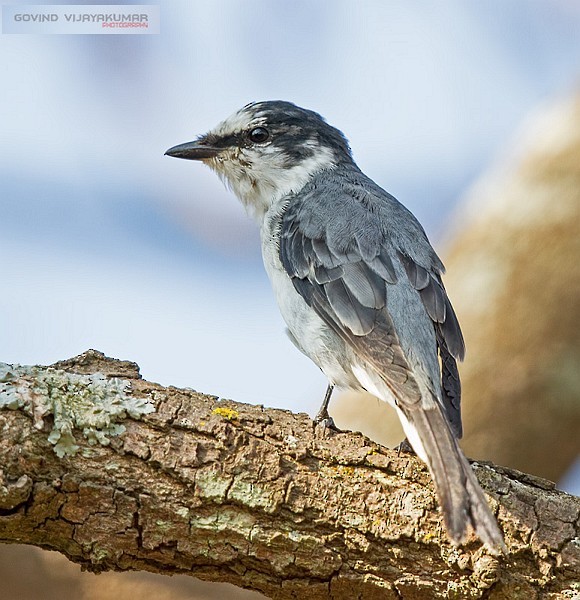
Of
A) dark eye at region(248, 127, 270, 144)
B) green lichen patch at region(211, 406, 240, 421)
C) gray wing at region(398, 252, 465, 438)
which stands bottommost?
green lichen patch at region(211, 406, 240, 421)

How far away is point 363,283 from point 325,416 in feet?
2.18

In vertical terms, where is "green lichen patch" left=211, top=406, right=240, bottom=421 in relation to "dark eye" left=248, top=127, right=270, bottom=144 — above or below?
below

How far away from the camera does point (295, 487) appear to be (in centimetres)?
353

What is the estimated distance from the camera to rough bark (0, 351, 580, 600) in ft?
10.9

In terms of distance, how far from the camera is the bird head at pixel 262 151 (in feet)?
17.9

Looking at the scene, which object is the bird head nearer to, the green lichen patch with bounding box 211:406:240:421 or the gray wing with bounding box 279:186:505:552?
the gray wing with bounding box 279:186:505:552

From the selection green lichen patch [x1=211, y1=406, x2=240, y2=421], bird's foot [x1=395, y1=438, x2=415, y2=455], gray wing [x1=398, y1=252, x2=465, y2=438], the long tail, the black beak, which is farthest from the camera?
the black beak

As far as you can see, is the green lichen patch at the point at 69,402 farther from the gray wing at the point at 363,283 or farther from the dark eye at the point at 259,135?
the dark eye at the point at 259,135

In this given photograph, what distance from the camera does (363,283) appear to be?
440 centimetres

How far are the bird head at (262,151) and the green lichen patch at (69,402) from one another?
2.10m

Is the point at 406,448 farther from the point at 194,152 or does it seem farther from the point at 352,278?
the point at 194,152

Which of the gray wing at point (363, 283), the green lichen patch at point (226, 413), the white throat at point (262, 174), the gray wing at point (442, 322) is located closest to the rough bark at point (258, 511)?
the green lichen patch at point (226, 413)

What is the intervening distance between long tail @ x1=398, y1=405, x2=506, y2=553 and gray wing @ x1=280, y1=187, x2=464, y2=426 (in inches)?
5.0

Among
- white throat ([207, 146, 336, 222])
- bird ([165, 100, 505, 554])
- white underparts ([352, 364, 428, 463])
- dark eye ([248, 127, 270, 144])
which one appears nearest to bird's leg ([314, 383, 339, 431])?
bird ([165, 100, 505, 554])
